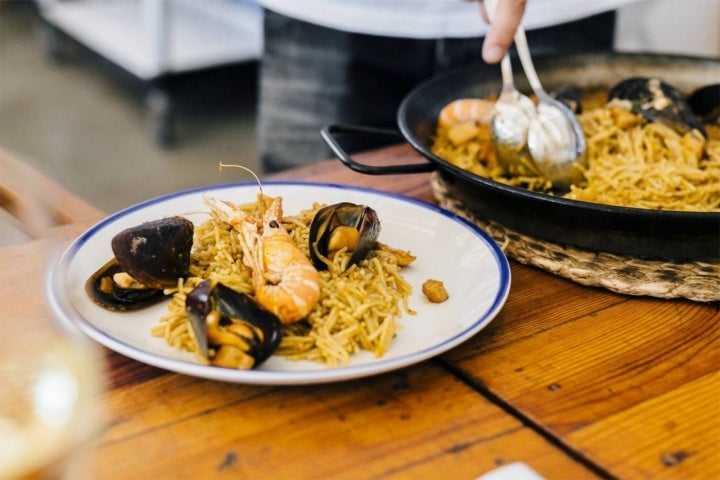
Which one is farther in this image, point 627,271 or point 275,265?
point 627,271

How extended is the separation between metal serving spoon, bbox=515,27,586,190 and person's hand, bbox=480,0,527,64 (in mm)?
139

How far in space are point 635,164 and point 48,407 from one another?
41.9 inches

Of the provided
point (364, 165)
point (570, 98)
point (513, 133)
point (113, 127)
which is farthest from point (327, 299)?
point (113, 127)

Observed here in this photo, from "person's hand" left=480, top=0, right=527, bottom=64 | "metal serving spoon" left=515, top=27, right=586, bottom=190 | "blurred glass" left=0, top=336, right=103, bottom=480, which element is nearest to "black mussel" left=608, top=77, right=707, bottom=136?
"metal serving spoon" left=515, top=27, right=586, bottom=190

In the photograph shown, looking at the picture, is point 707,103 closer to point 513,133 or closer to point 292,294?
point 513,133

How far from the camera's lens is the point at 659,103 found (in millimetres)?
1576

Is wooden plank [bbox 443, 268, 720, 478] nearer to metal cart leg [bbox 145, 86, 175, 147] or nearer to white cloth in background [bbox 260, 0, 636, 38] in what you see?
white cloth in background [bbox 260, 0, 636, 38]

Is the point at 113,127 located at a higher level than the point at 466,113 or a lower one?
lower

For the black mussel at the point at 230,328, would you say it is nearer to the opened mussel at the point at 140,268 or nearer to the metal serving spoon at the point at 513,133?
the opened mussel at the point at 140,268

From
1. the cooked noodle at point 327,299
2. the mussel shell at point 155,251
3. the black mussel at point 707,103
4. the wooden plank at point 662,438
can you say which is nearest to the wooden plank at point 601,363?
the wooden plank at point 662,438

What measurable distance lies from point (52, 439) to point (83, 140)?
3.48 m

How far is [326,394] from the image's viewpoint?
91cm

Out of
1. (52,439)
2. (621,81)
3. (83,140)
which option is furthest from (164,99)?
(52,439)

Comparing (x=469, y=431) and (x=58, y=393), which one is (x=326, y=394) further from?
(x=58, y=393)
